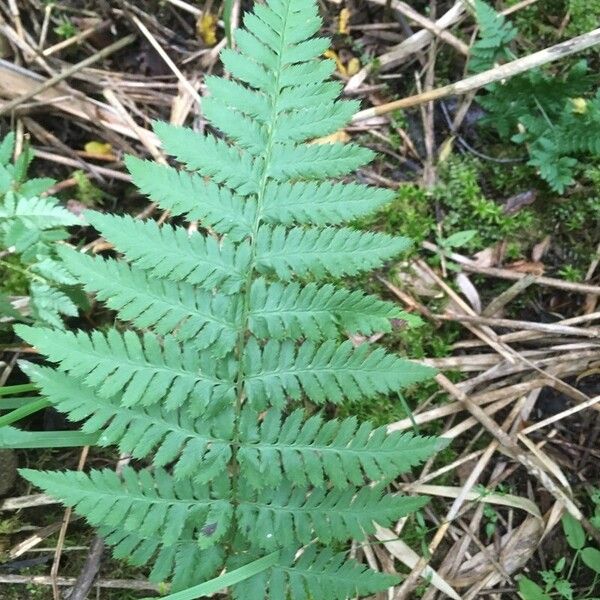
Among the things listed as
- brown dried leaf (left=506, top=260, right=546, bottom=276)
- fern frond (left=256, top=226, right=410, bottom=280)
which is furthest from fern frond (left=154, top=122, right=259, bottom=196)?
brown dried leaf (left=506, top=260, right=546, bottom=276)

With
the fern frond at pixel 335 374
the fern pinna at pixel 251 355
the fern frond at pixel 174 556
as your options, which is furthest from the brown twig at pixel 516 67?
the fern frond at pixel 174 556

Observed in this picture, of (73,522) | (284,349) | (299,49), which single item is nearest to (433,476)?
(284,349)

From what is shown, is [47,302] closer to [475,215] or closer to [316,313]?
[316,313]

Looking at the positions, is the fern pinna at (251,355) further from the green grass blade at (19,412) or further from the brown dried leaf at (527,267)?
the brown dried leaf at (527,267)

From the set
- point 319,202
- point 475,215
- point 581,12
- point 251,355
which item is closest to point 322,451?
point 251,355

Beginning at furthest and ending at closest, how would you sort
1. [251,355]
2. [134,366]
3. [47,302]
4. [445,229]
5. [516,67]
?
1. [445,229]
2. [516,67]
3. [47,302]
4. [251,355]
5. [134,366]

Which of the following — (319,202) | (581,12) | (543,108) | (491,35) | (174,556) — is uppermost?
(581,12)
